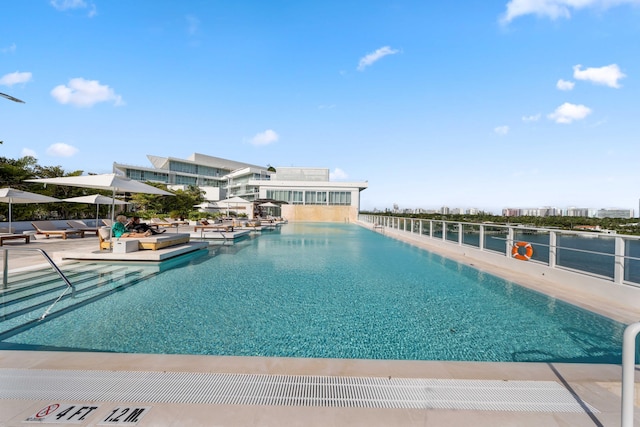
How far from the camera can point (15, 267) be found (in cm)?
628

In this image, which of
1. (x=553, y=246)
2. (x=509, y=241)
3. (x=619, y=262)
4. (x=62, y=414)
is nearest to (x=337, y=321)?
(x=62, y=414)

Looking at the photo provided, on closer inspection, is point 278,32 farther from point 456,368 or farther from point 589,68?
point 456,368

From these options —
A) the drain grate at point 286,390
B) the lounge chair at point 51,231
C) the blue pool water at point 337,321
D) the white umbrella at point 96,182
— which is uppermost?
the white umbrella at point 96,182

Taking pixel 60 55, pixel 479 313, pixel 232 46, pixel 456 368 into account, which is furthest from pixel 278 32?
pixel 456 368

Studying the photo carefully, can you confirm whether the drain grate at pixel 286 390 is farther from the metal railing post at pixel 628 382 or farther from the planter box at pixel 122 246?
the planter box at pixel 122 246

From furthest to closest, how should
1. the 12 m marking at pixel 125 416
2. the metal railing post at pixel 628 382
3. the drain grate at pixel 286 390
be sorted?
the drain grate at pixel 286 390 < the 12 m marking at pixel 125 416 < the metal railing post at pixel 628 382

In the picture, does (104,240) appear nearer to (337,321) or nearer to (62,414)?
(337,321)

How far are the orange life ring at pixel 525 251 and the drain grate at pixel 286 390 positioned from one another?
5504mm

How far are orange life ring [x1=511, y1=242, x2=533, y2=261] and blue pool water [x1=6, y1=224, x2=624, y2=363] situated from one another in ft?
3.43

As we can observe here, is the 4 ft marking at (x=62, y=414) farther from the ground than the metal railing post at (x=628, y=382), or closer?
closer

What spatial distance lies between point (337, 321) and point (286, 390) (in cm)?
197

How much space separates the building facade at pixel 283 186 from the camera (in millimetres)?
41469

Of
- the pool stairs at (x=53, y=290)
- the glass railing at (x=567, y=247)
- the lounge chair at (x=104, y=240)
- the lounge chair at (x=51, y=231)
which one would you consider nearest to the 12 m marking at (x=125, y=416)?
the pool stairs at (x=53, y=290)

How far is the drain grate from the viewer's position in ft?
6.44
